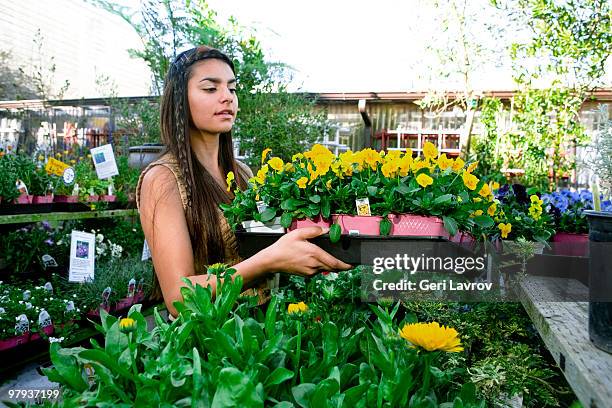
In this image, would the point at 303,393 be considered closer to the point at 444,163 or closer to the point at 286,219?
the point at 286,219

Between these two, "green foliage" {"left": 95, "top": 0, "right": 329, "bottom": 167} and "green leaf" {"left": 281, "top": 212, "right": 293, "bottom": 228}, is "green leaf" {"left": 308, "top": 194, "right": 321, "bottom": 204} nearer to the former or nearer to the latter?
"green leaf" {"left": 281, "top": 212, "right": 293, "bottom": 228}

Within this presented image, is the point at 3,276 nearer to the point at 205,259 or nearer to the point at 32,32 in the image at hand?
the point at 205,259

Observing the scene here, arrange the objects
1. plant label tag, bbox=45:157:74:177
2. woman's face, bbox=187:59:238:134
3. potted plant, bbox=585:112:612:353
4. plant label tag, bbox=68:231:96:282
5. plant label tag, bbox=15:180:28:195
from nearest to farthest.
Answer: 1. potted plant, bbox=585:112:612:353
2. woman's face, bbox=187:59:238:134
3. plant label tag, bbox=68:231:96:282
4. plant label tag, bbox=15:180:28:195
5. plant label tag, bbox=45:157:74:177

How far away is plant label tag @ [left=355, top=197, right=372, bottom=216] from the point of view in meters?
0.92

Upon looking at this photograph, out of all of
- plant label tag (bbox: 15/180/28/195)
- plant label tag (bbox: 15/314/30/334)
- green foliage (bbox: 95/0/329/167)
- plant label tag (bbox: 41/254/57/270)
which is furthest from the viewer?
green foliage (bbox: 95/0/329/167)

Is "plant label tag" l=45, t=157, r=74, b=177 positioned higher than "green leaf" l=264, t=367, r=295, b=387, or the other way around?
"plant label tag" l=45, t=157, r=74, b=177

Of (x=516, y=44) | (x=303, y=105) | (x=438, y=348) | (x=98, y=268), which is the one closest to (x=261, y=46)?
(x=303, y=105)

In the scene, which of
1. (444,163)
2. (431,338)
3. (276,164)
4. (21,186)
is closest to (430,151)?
(444,163)

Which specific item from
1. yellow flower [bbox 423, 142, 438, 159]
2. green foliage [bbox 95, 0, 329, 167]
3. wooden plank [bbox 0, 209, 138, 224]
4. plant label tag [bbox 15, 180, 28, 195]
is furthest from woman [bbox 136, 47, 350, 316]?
green foliage [bbox 95, 0, 329, 167]

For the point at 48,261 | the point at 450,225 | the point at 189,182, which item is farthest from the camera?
the point at 48,261

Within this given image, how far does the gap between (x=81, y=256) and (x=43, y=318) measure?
350mm

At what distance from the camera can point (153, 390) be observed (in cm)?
→ 54

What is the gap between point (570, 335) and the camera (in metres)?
0.71

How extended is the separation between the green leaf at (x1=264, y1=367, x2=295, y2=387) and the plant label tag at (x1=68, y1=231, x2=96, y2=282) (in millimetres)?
2321
